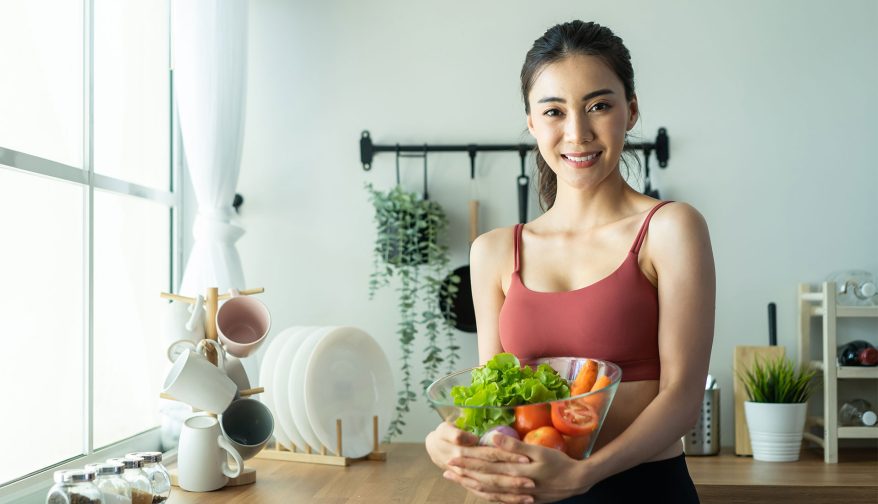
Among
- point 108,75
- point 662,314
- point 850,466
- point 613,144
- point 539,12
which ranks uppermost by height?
point 539,12

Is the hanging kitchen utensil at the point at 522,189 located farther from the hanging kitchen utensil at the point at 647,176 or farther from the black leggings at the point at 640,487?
the black leggings at the point at 640,487

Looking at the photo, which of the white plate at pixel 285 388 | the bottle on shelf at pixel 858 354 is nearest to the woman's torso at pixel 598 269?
the white plate at pixel 285 388

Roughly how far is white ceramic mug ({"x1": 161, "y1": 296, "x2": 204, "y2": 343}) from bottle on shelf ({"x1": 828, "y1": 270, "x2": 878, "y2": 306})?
152cm

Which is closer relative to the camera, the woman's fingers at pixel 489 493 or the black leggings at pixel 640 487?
the woman's fingers at pixel 489 493

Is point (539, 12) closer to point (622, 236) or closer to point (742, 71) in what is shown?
point (742, 71)

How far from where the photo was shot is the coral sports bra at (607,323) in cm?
93

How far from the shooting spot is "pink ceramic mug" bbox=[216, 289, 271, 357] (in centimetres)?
174

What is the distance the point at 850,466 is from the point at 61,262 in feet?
5.89

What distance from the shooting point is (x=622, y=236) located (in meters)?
0.99

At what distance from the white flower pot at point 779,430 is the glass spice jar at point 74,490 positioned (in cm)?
148

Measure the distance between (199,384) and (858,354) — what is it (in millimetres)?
1515

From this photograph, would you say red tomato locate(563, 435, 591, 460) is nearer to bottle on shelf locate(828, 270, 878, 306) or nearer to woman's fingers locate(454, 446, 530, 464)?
woman's fingers locate(454, 446, 530, 464)

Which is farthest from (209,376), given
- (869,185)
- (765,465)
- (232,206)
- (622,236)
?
(869,185)

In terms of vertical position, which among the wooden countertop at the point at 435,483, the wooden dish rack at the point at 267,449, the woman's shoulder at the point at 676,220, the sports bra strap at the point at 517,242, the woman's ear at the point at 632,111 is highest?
the woman's ear at the point at 632,111
